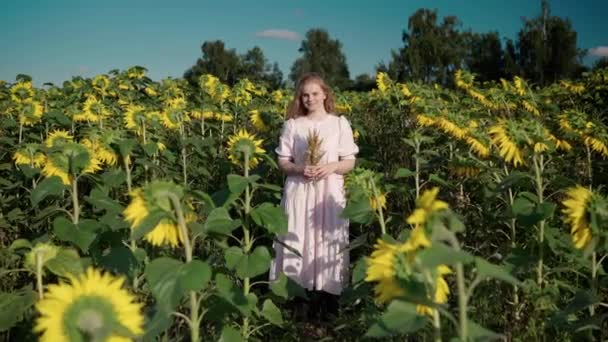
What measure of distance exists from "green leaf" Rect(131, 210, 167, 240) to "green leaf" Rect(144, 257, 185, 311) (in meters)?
0.11

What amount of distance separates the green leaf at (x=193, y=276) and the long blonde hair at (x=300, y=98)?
188 cm

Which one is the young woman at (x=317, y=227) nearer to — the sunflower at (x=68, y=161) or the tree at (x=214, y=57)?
the sunflower at (x=68, y=161)

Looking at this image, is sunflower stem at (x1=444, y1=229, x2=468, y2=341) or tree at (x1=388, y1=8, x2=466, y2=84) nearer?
sunflower stem at (x1=444, y1=229, x2=468, y2=341)

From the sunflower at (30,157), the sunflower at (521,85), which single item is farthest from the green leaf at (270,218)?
the sunflower at (521,85)

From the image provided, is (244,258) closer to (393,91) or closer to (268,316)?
(268,316)

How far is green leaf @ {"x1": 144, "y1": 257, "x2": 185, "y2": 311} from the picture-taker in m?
1.44

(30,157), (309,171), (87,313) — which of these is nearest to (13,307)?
(87,313)

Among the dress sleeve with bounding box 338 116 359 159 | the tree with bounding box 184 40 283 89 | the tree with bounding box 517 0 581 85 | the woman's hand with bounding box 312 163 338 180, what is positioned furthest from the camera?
the tree with bounding box 184 40 283 89

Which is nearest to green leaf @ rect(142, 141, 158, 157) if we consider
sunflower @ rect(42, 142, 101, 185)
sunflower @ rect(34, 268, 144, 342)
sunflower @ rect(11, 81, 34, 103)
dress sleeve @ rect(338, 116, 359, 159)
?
sunflower @ rect(42, 142, 101, 185)

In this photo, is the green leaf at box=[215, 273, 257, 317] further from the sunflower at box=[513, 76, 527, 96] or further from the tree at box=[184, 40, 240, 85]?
the tree at box=[184, 40, 240, 85]

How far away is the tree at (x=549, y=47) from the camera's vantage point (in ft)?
63.0

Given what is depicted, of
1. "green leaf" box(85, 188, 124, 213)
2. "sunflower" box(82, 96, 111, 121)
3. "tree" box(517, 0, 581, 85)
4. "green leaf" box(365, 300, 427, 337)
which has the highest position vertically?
"tree" box(517, 0, 581, 85)

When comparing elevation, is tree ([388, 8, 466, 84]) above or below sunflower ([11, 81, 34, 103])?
above

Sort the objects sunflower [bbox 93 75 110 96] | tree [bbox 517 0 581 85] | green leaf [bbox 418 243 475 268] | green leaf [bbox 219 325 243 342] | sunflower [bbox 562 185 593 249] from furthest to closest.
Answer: tree [bbox 517 0 581 85], sunflower [bbox 93 75 110 96], green leaf [bbox 219 325 243 342], sunflower [bbox 562 185 593 249], green leaf [bbox 418 243 475 268]
